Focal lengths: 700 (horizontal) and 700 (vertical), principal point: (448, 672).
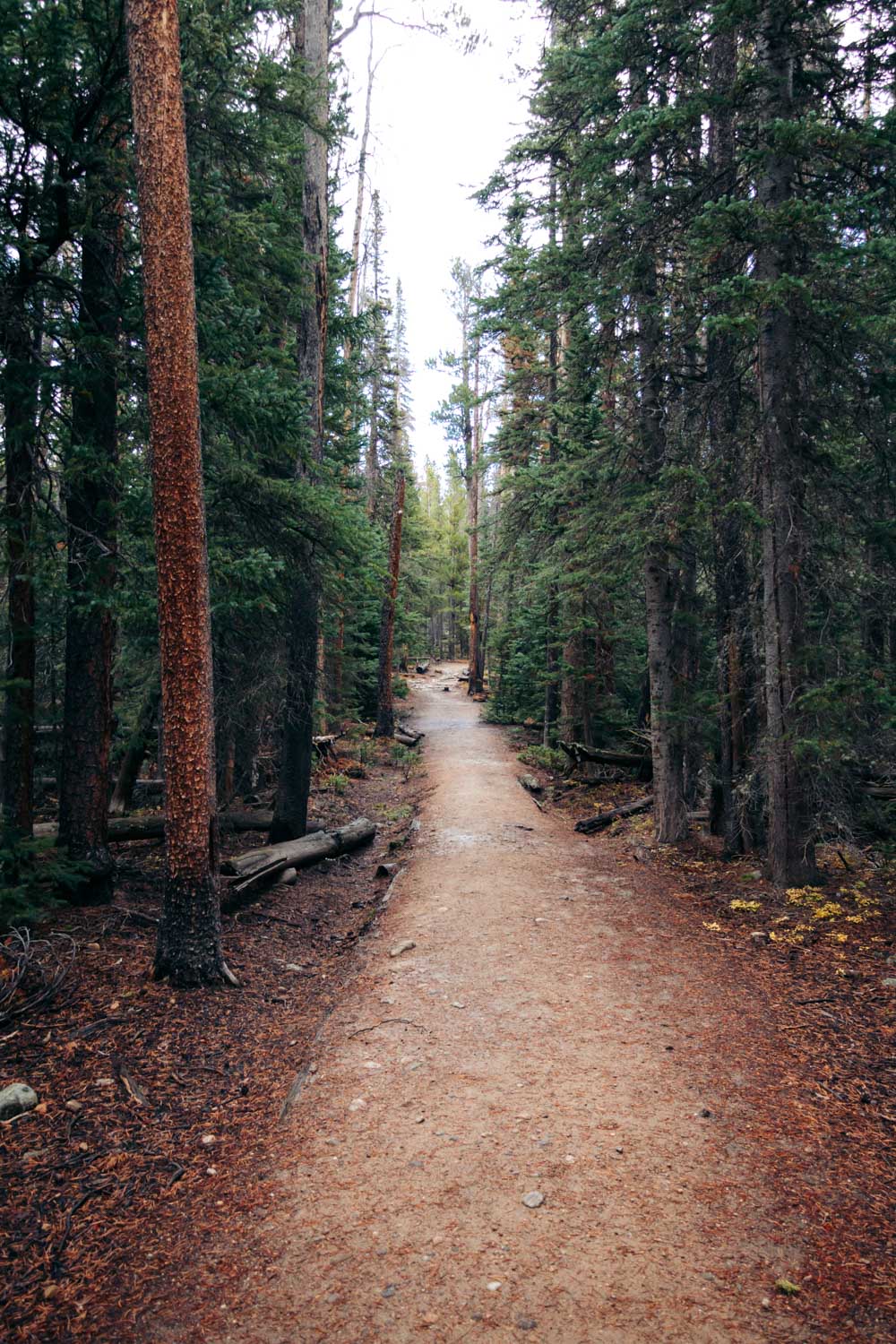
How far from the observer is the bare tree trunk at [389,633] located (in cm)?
2277

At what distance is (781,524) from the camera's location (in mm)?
7793

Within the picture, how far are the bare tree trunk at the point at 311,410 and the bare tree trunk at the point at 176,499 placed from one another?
3.78m

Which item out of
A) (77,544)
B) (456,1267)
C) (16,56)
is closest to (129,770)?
(77,544)

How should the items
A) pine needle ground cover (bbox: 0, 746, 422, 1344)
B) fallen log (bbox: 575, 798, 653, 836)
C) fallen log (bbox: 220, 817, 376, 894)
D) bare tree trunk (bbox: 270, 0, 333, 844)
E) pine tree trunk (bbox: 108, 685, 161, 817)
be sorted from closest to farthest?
pine needle ground cover (bbox: 0, 746, 422, 1344), fallen log (bbox: 220, 817, 376, 894), bare tree trunk (bbox: 270, 0, 333, 844), pine tree trunk (bbox: 108, 685, 161, 817), fallen log (bbox: 575, 798, 653, 836)

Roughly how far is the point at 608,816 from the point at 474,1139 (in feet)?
31.0

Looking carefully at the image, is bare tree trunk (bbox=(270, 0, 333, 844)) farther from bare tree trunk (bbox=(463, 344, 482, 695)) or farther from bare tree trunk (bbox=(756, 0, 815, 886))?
bare tree trunk (bbox=(463, 344, 482, 695))

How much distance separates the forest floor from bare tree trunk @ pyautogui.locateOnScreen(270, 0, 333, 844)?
324cm

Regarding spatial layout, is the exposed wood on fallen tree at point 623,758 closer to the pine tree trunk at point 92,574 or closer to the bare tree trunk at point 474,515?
the pine tree trunk at point 92,574

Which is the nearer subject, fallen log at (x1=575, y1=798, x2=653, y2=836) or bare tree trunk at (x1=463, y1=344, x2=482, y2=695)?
fallen log at (x1=575, y1=798, x2=653, y2=836)

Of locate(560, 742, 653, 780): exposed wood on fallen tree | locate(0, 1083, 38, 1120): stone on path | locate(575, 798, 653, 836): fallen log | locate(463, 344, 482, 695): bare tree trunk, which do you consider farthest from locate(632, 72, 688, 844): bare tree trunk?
locate(463, 344, 482, 695): bare tree trunk

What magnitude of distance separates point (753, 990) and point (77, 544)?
24.2 feet

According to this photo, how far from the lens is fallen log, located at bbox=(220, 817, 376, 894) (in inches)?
335

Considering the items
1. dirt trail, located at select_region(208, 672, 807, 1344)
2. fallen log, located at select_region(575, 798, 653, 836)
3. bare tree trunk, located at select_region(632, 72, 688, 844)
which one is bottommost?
fallen log, located at select_region(575, 798, 653, 836)

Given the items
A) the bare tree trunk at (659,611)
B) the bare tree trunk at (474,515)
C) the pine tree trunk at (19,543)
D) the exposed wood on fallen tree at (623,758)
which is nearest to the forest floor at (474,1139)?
the pine tree trunk at (19,543)
